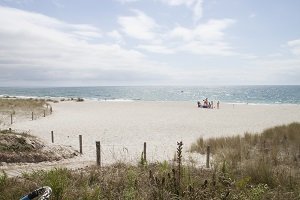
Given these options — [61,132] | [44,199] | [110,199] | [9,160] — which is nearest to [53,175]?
[110,199]

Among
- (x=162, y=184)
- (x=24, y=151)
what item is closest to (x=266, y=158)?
(x=162, y=184)

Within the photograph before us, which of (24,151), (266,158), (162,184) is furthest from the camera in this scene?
(24,151)

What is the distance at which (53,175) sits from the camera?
492 cm

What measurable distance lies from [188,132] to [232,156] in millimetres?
14074

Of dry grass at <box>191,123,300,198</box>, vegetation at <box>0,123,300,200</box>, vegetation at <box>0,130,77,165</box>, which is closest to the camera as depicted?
vegetation at <box>0,123,300,200</box>

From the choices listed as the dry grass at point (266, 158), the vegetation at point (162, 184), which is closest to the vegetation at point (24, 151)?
the vegetation at point (162, 184)

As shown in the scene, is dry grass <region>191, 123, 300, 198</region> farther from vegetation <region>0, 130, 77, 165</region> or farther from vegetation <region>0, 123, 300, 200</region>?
vegetation <region>0, 130, 77, 165</region>

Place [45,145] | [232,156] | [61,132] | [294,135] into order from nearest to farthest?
[232,156], [45,145], [294,135], [61,132]

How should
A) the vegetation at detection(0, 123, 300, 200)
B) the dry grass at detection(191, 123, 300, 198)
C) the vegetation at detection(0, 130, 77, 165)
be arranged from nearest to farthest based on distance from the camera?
the vegetation at detection(0, 123, 300, 200), the dry grass at detection(191, 123, 300, 198), the vegetation at detection(0, 130, 77, 165)

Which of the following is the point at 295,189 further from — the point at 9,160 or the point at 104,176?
the point at 9,160

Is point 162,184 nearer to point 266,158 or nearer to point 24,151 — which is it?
point 266,158

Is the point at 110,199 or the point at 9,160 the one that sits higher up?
the point at 110,199

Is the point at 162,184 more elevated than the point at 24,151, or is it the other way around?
the point at 162,184

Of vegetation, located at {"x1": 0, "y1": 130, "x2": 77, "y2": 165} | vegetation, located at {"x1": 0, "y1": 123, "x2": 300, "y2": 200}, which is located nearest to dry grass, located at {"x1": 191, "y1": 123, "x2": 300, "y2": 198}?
vegetation, located at {"x1": 0, "y1": 123, "x2": 300, "y2": 200}
